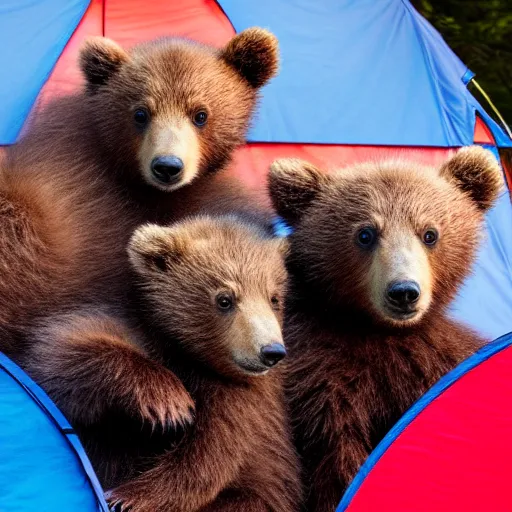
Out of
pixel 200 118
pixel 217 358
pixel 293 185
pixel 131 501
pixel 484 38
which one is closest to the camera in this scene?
pixel 131 501

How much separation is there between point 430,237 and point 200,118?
1.10m

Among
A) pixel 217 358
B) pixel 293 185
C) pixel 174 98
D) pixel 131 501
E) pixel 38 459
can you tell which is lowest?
pixel 131 501

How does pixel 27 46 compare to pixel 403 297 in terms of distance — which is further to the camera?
pixel 27 46

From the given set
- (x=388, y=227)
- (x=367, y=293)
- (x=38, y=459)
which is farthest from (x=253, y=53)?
(x=38, y=459)

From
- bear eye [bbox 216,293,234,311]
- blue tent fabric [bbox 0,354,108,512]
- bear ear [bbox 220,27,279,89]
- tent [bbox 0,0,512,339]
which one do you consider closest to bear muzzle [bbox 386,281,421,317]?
bear eye [bbox 216,293,234,311]

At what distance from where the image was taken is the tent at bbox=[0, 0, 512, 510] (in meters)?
4.37

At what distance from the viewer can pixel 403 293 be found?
309 centimetres

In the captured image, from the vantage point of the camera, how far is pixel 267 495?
9.96ft

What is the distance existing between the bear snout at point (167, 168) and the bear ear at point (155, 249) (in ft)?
1.39

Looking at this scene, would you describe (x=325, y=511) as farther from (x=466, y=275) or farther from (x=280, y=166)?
(x=280, y=166)

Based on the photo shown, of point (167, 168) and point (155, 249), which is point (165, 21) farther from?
point (155, 249)

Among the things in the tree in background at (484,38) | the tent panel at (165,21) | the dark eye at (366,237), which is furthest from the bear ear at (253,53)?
the tree in background at (484,38)

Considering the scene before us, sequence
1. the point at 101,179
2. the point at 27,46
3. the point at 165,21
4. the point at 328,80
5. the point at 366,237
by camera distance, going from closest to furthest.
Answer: the point at 366,237 → the point at 101,179 → the point at 27,46 → the point at 165,21 → the point at 328,80

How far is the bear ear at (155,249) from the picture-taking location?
3.21 meters
